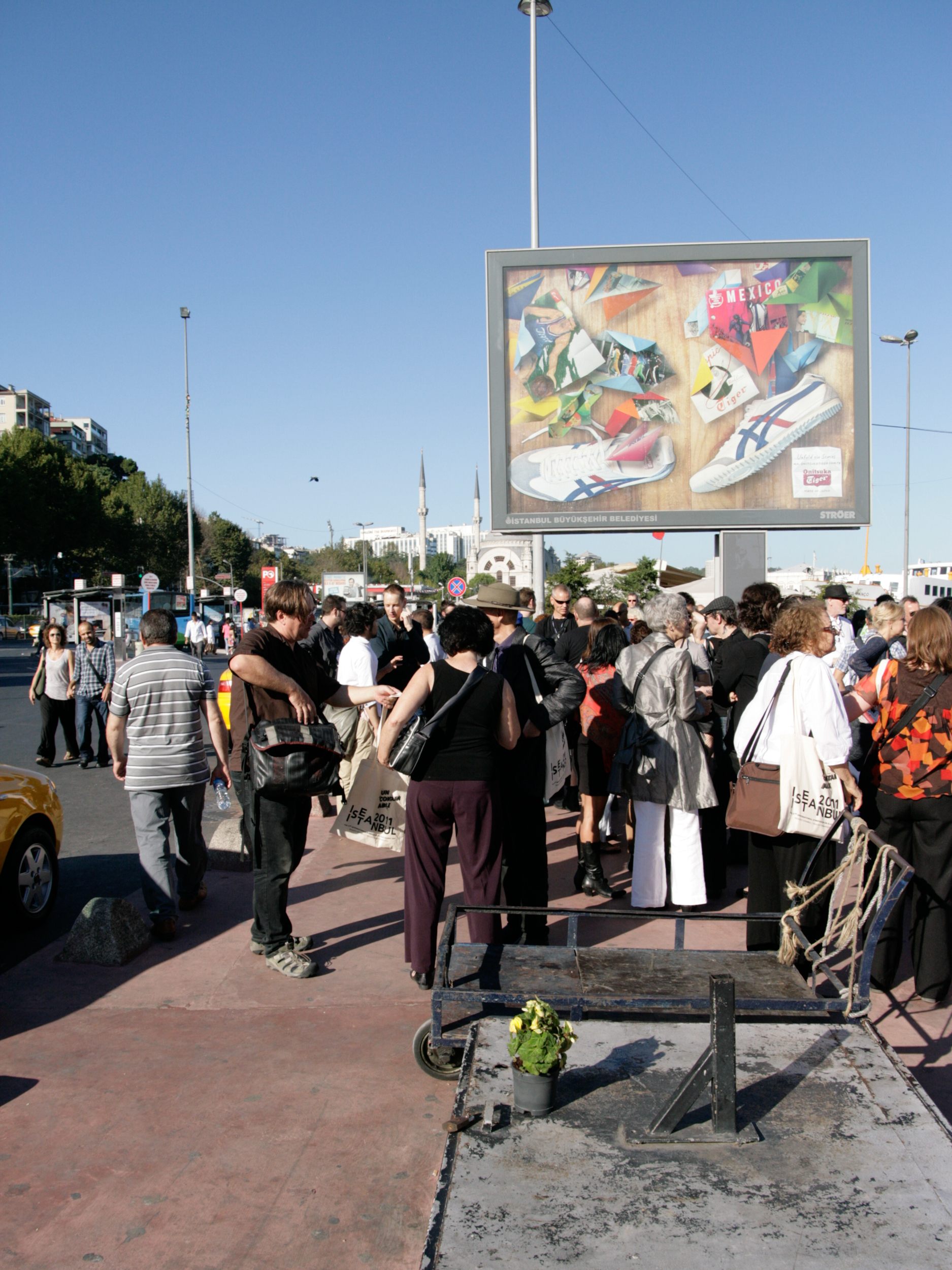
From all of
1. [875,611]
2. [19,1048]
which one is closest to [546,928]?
[19,1048]

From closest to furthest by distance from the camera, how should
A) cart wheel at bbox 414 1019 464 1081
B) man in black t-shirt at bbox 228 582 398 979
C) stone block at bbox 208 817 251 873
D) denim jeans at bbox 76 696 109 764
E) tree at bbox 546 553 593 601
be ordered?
cart wheel at bbox 414 1019 464 1081, man in black t-shirt at bbox 228 582 398 979, stone block at bbox 208 817 251 873, denim jeans at bbox 76 696 109 764, tree at bbox 546 553 593 601

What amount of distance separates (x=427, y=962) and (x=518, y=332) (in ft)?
38.6

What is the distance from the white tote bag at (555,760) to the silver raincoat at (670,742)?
409 mm

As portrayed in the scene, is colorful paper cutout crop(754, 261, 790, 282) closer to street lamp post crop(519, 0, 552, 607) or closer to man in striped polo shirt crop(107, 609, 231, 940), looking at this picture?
street lamp post crop(519, 0, 552, 607)

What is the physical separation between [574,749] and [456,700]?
9.47ft

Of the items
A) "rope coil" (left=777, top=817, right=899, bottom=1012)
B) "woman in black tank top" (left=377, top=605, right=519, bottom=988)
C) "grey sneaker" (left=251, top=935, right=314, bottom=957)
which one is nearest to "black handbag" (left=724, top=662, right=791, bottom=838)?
"rope coil" (left=777, top=817, right=899, bottom=1012)

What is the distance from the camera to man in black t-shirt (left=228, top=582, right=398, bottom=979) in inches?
191

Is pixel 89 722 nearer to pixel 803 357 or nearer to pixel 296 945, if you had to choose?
pixel 296 945

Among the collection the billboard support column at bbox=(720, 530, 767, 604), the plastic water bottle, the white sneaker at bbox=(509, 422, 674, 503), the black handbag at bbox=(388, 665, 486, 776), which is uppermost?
the white sneaker at bbox=(509, 422, 674, 503)

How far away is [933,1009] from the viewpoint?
4.51 meters

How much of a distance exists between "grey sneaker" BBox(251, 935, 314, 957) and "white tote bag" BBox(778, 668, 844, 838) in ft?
8.48

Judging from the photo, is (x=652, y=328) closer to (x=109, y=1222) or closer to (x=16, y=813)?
(x=16, y=813)

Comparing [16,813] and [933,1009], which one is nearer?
[933,1009]

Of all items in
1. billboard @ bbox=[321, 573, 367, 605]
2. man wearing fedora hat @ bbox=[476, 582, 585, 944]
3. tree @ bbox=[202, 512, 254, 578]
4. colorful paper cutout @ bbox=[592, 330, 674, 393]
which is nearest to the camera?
man wearing fedora hat @ bbox=[476, 582, 585, 944]
